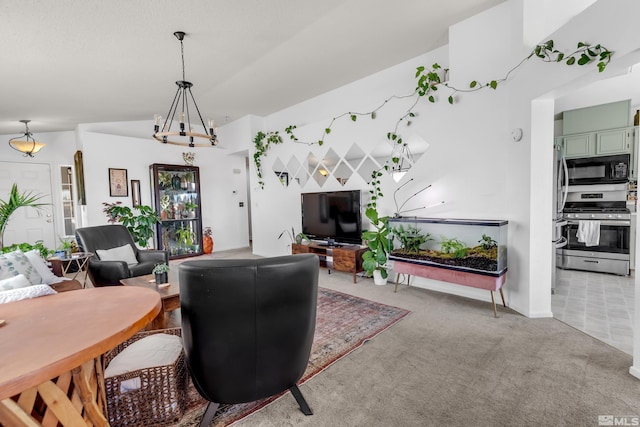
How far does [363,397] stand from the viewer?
1815mm

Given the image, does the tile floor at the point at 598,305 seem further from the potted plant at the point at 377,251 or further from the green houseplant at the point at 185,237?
the green houseplant at the point at 185,237

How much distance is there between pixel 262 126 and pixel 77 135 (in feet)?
11.5

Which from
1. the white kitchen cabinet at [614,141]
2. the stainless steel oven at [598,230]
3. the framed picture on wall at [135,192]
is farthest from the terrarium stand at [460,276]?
the framed picture on wall at [135,192]

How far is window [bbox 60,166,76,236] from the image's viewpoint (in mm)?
6094

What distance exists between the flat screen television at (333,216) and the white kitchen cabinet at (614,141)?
355 centimetres

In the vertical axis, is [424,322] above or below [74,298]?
below

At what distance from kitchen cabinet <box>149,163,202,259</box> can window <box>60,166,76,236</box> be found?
5.60 ft

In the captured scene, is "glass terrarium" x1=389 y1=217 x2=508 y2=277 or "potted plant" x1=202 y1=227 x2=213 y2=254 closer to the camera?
"glass terrarium" x1=389 y1=217 x2=508 y2=277

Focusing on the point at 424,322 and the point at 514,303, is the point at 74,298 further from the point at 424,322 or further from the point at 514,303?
the point at 514,303

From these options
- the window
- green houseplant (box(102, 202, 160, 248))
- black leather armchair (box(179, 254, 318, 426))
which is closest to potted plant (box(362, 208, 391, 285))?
black leather armchair (box(179, 254, 318, 426))

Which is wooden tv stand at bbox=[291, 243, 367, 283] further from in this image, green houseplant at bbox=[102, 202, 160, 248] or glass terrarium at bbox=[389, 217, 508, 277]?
green houseplant at bbox=[102, 202, 160, 248]

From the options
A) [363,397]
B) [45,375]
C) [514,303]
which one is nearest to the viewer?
[45,375]

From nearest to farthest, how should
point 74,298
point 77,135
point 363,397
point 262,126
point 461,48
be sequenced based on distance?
point 74,298, point 363,397, point 461,48, point 77,135, point 262,126

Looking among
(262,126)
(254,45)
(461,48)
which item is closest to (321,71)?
(254,45)
